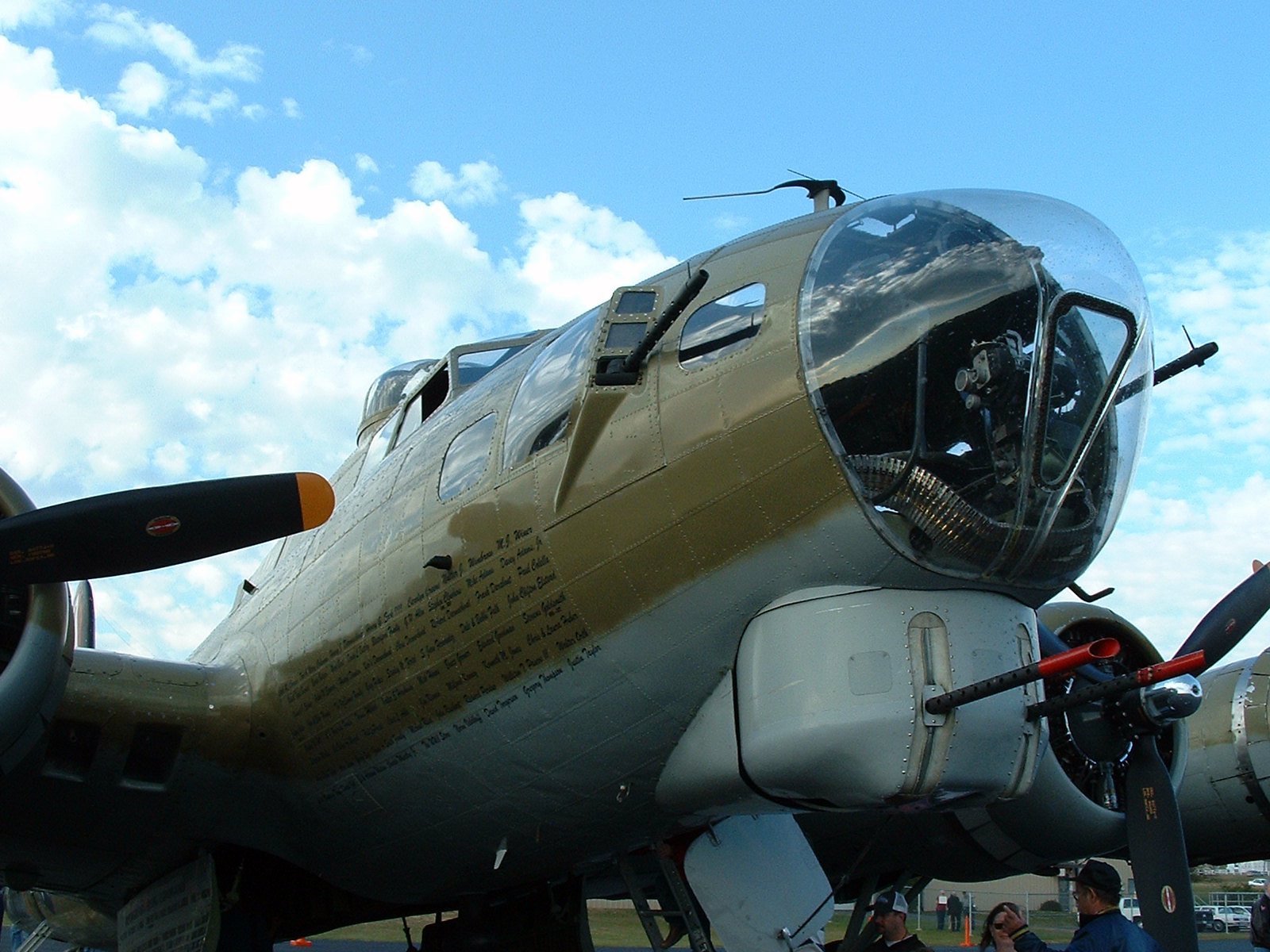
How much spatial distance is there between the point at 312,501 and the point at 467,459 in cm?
95

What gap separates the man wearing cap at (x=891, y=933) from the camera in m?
6.16

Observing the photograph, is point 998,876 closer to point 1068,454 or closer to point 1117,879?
point 1117,879

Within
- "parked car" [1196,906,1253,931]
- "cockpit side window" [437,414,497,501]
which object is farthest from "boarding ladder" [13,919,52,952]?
"parked car" [1196,906,1253,931]

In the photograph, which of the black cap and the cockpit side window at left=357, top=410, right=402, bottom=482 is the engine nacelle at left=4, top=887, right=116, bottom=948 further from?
the black cap

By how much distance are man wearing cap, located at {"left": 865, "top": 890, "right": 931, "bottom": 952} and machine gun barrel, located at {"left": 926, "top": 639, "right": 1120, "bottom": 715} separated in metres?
1.76

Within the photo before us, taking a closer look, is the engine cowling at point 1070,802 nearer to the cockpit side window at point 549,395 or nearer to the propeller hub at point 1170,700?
the propeller hub at point 1170,700

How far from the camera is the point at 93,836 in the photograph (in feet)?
26.6

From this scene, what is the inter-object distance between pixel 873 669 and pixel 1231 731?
686 centimetres

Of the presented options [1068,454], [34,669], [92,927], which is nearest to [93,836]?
[34,669]

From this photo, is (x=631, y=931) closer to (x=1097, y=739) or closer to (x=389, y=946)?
(x=389, y=946)

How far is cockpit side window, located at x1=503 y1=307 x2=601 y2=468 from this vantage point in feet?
20.0

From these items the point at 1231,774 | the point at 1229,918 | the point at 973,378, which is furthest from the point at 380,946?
the point at 973,378

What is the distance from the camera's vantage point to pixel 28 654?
614 centimetres

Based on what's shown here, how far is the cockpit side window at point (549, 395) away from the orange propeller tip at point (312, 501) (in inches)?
34.2
